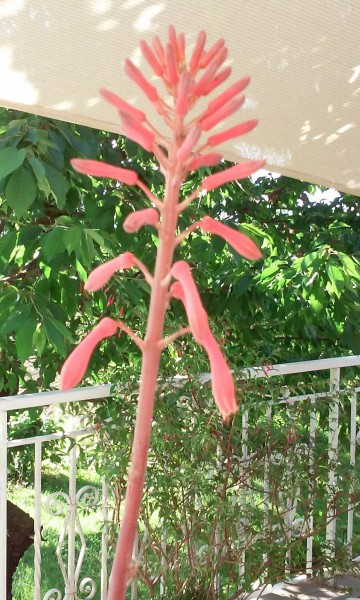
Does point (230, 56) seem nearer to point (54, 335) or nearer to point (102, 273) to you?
point (54, 335)

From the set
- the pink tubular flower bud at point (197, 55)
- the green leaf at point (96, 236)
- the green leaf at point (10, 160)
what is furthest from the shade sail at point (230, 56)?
the pink tubular flower bud at point (197, 55)

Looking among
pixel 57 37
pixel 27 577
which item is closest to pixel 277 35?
pixel 57 37

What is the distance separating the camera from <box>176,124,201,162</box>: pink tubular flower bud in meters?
0.47

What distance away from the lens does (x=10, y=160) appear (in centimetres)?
205

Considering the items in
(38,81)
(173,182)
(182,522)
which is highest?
(38,81)

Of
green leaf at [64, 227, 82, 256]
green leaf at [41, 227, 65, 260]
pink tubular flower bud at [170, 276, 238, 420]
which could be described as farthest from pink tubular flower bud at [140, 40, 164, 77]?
green leaf at [41, 227, 65, 260]

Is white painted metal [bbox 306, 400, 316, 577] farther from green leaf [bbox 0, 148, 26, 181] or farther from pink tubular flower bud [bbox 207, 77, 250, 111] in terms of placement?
Result: pink tubular flower bud [bbox 207, 77, 250, 111]

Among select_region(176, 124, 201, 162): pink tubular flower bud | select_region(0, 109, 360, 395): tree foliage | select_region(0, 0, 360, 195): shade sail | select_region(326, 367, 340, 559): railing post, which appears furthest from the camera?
select_region(326, 367, 340, 559): railing post

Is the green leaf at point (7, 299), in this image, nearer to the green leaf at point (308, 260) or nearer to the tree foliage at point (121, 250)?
the tree foliage at point (121, 250)

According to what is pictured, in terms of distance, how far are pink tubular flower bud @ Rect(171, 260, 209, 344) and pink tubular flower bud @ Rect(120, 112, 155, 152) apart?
0.07 m

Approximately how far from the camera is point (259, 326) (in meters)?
3.96

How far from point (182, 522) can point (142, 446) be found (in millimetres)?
2429

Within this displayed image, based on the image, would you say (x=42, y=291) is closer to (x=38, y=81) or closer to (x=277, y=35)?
(x=38, y=81)

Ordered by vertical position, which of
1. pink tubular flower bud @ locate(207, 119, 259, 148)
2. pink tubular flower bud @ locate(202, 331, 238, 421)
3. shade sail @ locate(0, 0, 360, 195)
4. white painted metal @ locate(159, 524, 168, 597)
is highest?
shade sail @ locate(0, 0, 360, 195)
